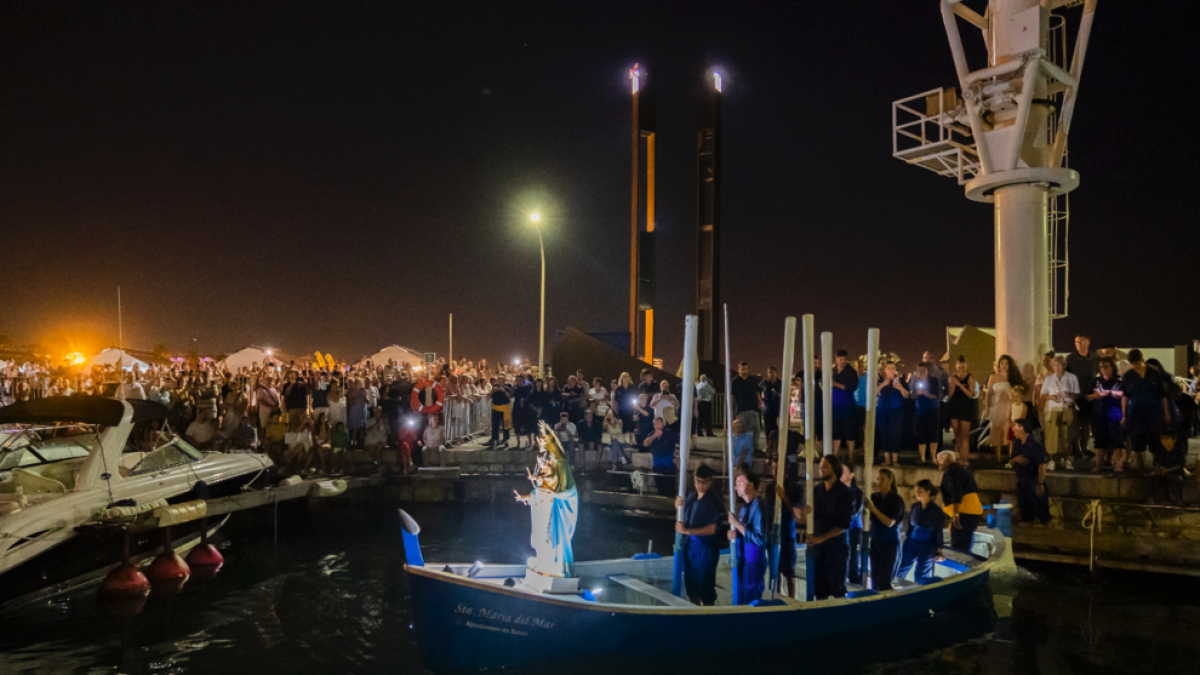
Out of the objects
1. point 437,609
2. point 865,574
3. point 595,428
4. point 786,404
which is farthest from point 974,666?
point 595,428

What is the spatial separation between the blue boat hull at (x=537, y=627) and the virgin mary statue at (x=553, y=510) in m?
0.52

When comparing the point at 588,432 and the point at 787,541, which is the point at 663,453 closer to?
the point at 588,432

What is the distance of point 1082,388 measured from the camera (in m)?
13.6

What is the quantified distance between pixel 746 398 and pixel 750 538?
25.9 ft

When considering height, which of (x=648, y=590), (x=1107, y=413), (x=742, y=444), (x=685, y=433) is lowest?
(x=648, y=590)

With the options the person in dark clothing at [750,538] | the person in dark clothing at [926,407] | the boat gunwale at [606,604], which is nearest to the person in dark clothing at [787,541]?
the person in dark clothing at [750,538]

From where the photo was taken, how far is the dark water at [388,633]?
26.7ft

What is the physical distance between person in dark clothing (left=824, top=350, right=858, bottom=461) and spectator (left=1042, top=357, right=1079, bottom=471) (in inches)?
111

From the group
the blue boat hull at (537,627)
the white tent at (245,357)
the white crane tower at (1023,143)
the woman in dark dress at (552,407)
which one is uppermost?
the white crane tower at (1023,143)

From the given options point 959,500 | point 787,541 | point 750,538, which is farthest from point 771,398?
point 750,538

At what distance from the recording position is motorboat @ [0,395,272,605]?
30.7ft

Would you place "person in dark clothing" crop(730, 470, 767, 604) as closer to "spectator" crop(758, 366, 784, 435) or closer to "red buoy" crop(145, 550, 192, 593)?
"spectator" crop(758, 366, 784, 435)

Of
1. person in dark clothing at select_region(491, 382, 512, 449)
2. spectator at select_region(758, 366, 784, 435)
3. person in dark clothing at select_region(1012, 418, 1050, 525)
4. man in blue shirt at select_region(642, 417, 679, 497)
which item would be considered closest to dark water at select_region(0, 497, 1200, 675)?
person in dark clothing at select_region(1012, 418, 1050, 525)

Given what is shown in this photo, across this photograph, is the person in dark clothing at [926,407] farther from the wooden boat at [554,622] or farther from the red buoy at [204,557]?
the red buoy at [204,557]
